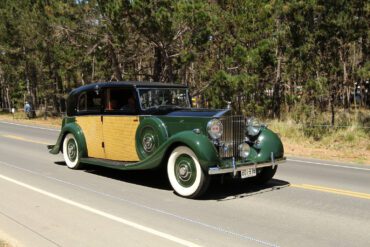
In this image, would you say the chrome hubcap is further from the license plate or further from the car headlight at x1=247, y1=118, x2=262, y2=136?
the license plate

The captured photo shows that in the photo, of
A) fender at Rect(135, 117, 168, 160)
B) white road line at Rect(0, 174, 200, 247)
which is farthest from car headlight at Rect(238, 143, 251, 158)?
white road line at Rect(0, 174, 200, 247)

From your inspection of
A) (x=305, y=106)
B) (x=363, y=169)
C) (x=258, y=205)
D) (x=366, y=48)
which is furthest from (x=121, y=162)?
(x=366, y=48)

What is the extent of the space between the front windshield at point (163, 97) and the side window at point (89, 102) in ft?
4.36

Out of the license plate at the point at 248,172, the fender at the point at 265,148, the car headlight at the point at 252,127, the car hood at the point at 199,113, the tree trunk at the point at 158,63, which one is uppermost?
the tree trunk at the point at 158,63

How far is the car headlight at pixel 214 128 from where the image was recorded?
7711mm

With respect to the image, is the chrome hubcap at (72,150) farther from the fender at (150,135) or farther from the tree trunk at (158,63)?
the tree trunk at (158,63)

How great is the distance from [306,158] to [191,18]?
938cm

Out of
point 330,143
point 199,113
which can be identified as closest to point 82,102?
point 199,113

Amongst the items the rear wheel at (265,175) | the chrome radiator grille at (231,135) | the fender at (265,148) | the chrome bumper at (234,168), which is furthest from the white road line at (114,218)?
Answer: the rear wheel at (265,175)

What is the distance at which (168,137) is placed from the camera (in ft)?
27.6

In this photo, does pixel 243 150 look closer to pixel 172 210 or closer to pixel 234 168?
pixel 234 168

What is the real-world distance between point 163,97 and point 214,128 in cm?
204

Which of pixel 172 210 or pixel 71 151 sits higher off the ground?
pixel 71 151

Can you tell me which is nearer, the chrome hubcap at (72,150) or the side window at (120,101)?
the side window at (120,101)
